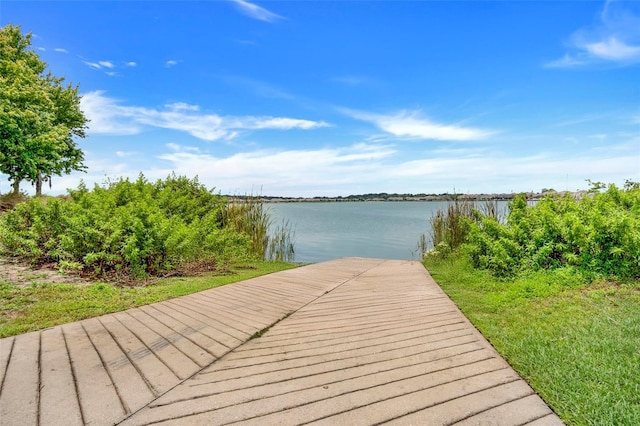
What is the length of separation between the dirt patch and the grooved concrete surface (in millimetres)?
2615

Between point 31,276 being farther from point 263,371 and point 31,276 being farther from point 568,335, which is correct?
point 568,335

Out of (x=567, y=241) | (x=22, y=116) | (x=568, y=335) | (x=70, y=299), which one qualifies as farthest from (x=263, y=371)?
(x=22, y=116)

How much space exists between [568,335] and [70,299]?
559 centimetres

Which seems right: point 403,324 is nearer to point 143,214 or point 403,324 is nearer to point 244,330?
point 244,330

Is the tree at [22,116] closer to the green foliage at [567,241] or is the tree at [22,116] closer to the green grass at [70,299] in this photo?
the green grass at [70,299]

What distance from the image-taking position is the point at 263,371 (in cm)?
255

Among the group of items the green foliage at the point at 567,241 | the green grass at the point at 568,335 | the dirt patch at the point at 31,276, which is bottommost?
the green grass at the point at 568,335

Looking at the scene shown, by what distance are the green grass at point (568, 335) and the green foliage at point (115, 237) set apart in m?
4.65

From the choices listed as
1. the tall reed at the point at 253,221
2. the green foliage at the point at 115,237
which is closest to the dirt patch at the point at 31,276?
the green foliage at the point at 115,237

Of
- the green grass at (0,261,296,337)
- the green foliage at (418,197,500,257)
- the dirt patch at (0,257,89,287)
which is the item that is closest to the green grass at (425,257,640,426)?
the green foliage at (418,197,500,257)

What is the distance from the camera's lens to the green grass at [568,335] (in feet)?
7.42

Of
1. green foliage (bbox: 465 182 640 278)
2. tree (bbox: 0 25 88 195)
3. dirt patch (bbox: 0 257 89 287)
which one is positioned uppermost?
tree (bbox: 0 25 88 195)

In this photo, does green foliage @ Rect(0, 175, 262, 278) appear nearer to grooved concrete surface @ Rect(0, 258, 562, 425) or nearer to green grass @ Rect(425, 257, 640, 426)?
grooved concrete surface @ Rect(0, 258, 562, 425)

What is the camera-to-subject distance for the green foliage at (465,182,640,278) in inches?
203
